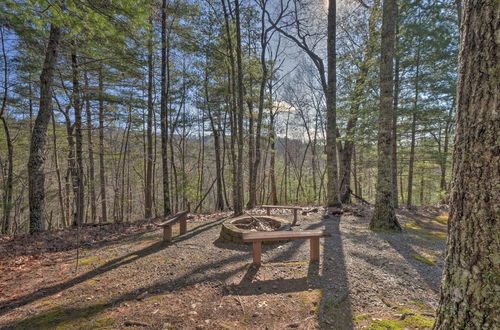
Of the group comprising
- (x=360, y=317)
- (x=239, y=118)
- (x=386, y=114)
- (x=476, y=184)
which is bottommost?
(x=360, y=317)

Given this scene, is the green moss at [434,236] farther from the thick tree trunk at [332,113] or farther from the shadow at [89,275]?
the shadow at [89,275]

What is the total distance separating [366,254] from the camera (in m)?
3.93

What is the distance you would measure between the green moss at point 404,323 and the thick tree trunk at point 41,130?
7640mm

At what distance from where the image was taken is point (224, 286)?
2939 mm

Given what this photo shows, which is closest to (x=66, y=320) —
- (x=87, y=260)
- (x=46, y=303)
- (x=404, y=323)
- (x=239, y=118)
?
(x=46, y=303)

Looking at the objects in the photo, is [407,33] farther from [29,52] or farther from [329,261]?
[29,52]

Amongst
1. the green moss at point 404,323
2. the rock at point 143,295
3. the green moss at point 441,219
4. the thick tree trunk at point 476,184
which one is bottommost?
the green moss at point 441,219

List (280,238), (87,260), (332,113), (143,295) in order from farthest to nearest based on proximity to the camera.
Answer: (332,113) < (87,260) < (280,238) < (143,295)

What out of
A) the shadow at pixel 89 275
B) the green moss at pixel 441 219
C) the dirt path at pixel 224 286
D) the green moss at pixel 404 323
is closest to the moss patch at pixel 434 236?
the dirt path at pixel 224 286

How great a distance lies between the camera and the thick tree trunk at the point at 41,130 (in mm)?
5543

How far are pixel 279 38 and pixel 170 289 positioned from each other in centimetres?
1344

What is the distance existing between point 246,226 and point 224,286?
8.34 feet

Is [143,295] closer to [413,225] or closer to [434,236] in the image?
[434,236]

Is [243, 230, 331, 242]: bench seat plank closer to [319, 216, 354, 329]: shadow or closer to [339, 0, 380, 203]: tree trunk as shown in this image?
[319, 216, 354, 329]: shadow
